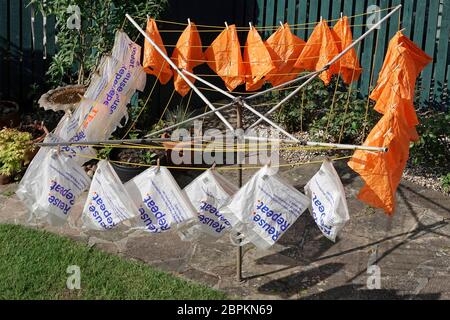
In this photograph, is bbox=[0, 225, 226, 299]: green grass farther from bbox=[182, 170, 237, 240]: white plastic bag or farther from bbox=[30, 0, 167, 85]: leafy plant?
bbox=[30, 0, 167, 85]: leafy plant

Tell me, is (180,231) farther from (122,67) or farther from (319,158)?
(319,158)

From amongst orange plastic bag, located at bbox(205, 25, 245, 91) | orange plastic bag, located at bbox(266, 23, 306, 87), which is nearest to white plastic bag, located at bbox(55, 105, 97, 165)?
orange plastic bag, located at bbox(205, 25, 245, 91)

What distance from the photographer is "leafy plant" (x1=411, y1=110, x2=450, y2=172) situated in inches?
352

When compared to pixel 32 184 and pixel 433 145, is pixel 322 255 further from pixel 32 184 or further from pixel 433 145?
pixel 32 184

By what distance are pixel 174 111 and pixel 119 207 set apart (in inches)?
173

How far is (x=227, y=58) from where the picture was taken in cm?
757

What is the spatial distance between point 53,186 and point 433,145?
16.8 feet

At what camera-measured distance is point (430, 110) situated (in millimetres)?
10000

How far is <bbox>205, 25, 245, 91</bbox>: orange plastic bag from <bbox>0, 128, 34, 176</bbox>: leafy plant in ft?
8.90

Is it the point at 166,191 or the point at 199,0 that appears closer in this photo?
the point at 166,191

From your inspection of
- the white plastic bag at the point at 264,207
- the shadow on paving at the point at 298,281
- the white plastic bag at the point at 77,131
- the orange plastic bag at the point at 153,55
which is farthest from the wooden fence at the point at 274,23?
the white plastic bag at the point at 264,207

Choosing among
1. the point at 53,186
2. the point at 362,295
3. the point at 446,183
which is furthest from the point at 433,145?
the point at 53,186

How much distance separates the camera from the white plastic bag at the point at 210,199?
5.90 metres
